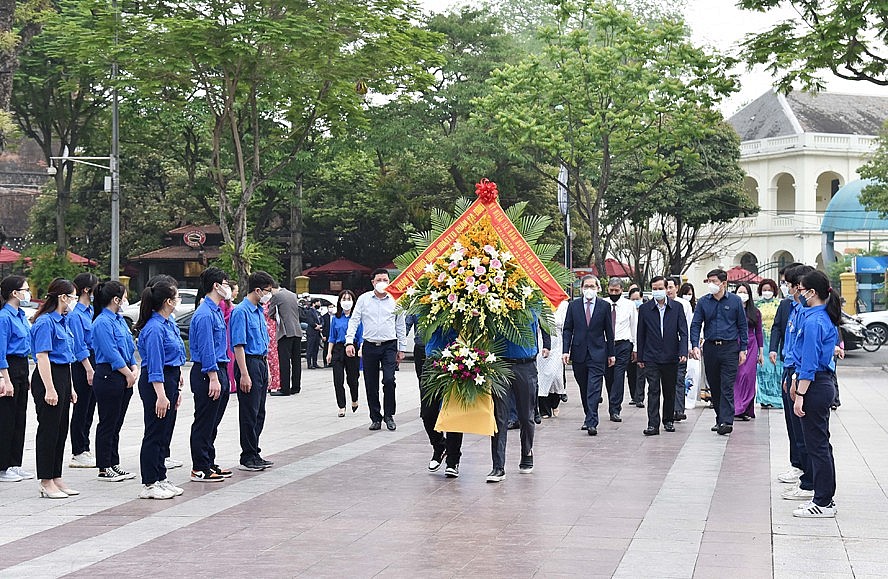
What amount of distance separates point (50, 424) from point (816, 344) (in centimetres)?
590

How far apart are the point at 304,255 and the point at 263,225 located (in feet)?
A: 12.4

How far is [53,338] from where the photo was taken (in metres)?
9.52

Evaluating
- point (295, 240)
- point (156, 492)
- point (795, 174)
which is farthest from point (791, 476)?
Result: point (795, 174)

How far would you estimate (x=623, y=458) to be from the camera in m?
11.8

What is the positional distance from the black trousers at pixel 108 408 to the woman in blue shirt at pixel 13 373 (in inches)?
24.9

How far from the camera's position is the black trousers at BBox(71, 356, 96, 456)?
10.7 meters

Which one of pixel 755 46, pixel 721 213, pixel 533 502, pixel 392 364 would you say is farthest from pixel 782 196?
pixel 533 502

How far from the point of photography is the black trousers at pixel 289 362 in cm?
1941

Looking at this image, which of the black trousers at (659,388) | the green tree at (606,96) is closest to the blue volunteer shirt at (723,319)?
the black trousers at (659,388)

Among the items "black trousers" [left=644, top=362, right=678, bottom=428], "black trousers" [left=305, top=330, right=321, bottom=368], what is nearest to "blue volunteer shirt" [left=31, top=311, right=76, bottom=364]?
"black trousers" [left=644, top=362, right=678, bottom=428]

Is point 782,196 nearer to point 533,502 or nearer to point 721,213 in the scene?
point 721,213

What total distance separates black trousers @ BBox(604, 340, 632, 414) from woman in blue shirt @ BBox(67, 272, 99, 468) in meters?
6.66

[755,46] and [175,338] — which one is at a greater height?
[755,46]

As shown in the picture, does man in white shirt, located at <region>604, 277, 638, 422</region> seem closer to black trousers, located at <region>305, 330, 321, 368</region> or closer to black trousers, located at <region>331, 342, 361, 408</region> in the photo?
Result: black trousers, located at <region>331, 342, 361, 408</region>
